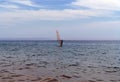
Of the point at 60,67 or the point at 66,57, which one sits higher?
the point at 60,67

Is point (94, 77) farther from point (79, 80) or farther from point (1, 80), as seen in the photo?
point (1, 80)

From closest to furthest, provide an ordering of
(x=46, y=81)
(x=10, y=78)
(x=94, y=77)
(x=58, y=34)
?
1. (x=46, y=81)
2. (x=10, y=78)
3. (x=94, y=77)
4. (x=58, y=34)

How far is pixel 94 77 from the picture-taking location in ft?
59.4

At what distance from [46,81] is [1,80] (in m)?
2.96

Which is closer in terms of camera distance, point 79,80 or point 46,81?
point 46,81

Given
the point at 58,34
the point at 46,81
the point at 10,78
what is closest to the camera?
the point at 46,81

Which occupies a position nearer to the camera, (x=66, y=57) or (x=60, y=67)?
(x=60, y=67)

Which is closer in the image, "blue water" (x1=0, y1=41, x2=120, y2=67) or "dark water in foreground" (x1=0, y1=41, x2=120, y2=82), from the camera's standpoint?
"dark water in foreground" (x1=0, y1=41, x2=120, y2=82)

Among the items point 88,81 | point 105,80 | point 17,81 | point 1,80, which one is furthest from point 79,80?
point 1,80

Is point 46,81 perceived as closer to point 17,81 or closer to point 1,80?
point 17,81

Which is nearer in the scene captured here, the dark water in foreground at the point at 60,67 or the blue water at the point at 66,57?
the dark water in foreground at the point at 60,67

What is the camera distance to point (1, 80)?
52.1ft

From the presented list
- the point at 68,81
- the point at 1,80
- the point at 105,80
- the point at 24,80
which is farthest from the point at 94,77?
the point at 1,80

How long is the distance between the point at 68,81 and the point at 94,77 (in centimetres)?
263
